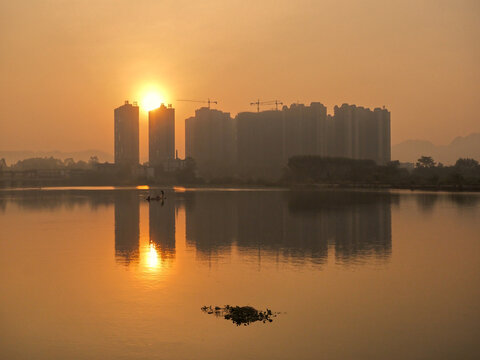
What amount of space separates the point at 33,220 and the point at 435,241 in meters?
31.8

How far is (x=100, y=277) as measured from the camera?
19328mm

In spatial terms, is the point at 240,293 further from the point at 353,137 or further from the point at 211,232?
the point at 353,137

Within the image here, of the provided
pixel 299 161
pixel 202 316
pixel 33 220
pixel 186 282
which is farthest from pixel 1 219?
pixel 299 161

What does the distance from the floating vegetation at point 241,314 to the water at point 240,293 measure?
0.32 metres

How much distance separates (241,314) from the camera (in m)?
14.2

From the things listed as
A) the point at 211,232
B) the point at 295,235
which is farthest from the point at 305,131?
the point at 295,235

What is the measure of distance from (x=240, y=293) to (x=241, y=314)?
246cm

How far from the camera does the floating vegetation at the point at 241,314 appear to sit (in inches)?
548

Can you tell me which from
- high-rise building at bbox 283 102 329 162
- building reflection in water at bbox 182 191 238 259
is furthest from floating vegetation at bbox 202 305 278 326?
high-rise building at bbox 283 102 329 162

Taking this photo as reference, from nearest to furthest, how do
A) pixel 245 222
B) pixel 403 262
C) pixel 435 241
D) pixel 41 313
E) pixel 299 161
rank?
pixel 41 313, pixel 403 262, pixel 435 241, pixel 245 222, pixel 299 161

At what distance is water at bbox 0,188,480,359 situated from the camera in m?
12.1

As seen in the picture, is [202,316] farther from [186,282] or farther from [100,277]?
[100,277]

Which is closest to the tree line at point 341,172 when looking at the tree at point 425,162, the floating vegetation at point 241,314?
the tree at point 425,162

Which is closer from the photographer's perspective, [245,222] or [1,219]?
[245,222]
